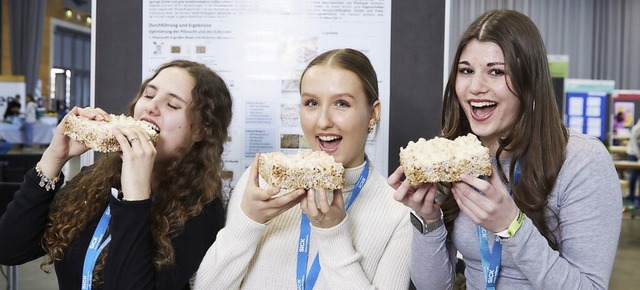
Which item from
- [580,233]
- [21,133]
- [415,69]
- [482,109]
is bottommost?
[21,133]

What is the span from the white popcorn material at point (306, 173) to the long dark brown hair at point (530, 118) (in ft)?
1.75

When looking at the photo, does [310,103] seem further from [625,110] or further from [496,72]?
[625,110]

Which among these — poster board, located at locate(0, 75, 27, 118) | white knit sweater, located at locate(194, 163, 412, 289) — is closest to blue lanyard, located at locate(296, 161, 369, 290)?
white knit sweater, located at locate(194, 163, 412, 289)

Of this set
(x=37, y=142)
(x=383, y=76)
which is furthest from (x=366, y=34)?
(x=37, y=142)

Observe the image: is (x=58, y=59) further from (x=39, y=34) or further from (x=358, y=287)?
(x=358, y=287)

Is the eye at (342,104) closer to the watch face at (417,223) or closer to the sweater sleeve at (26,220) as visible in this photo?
the watch face at (417,223)

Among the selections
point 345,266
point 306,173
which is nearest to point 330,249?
point 345,266

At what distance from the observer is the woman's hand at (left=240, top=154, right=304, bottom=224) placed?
1.79 m

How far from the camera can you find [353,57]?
2066 millimetres

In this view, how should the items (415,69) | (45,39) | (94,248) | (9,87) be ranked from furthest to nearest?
(45,39)
(9,87)
(415,69)
(94,248)

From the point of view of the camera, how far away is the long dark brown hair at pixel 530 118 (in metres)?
1.71

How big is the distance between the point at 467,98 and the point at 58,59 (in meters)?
18.8

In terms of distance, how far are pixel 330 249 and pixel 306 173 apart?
26cm

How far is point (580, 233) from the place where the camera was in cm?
165
